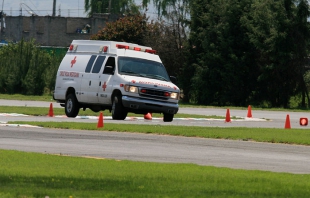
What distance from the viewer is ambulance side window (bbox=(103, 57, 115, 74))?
3023 cm

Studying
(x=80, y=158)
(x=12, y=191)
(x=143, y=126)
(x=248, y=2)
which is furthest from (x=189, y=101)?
(x=12, y=191)

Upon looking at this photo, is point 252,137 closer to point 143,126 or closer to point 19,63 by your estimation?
point 143,126

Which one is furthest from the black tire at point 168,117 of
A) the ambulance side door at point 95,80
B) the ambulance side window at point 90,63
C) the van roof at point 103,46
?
the ambulance side window at point 90,63

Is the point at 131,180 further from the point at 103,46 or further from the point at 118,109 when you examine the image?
the point at 103,46

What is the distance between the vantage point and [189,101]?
63719mm

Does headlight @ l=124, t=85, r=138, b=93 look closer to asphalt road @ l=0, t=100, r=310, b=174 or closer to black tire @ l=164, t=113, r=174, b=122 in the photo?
black tire @ l=164, t=113, r=174, b=122

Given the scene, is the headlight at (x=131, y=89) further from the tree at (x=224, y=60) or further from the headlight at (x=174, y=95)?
the tree at (x=224, y=60)

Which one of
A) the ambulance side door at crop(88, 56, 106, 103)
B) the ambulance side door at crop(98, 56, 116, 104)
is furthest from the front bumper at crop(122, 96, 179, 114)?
the ambulance side door at crop(88, 56, 106, 103)

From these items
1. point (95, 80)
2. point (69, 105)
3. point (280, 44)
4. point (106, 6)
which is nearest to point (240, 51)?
point (280, 44)

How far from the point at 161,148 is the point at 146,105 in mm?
10142

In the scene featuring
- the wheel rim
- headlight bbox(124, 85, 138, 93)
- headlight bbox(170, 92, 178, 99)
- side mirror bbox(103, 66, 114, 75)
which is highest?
side mirror bbox(103, 66, 114, 75)

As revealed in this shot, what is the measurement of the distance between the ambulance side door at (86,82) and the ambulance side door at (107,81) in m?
0.71

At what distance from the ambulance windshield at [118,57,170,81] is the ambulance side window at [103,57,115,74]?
0.88ft

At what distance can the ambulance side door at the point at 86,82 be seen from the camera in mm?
31312
